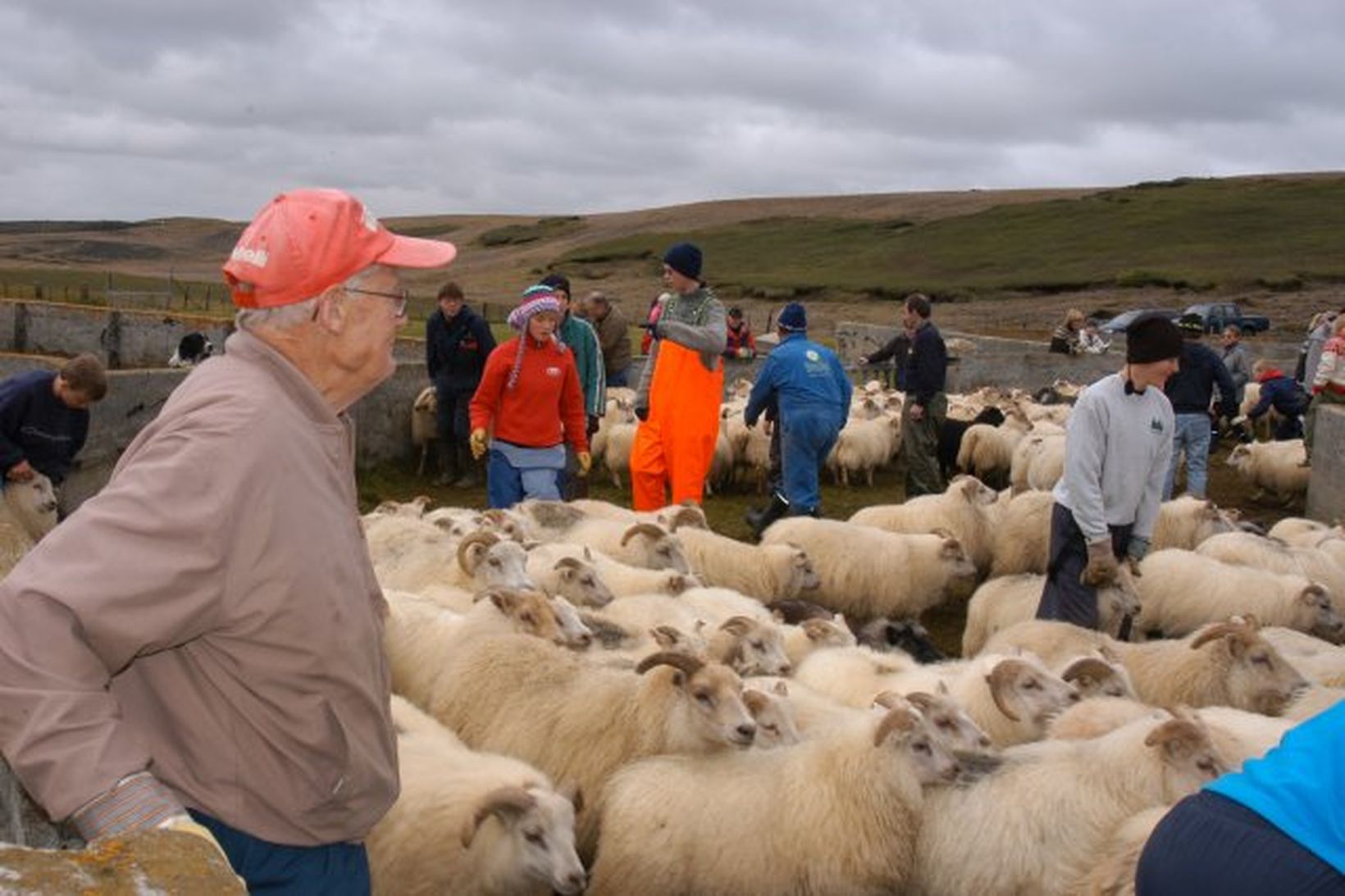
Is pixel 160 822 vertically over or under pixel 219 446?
under

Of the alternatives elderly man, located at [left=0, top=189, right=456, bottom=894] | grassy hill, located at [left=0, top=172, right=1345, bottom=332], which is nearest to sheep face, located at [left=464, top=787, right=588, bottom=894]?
elderly man, located at [left=0, top=189, right=456, bottom=894]

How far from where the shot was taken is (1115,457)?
6.26m

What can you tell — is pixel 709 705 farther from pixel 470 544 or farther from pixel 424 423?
pixel 424 423

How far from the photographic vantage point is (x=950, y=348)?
2430 cm

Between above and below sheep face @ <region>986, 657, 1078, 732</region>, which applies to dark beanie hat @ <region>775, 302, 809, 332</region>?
above

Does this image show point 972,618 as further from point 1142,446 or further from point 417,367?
point 417,367

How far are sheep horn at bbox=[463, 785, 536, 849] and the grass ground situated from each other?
7.55 m

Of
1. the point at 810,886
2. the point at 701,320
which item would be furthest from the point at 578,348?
the point at 810,886

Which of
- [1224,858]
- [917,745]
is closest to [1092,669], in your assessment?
[917,745]

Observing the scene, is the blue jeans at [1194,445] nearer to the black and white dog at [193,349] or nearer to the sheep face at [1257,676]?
the sheep face at [1257,676]

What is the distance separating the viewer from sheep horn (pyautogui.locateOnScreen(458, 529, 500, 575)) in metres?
6.69

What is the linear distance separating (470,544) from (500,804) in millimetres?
2886

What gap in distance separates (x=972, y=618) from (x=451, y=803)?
4.56 m

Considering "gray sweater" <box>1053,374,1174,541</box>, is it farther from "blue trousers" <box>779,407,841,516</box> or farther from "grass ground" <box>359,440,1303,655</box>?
"grass ground" <box>359,440,1303,655</box>
